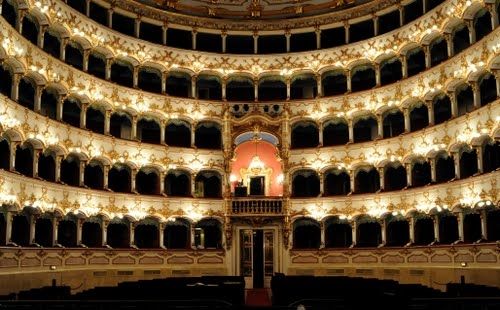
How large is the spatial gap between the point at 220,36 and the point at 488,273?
95.2 feet

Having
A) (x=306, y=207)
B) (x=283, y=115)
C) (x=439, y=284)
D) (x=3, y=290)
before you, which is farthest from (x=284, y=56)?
(x=3, y=290)

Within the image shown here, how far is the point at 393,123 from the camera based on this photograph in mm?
45000

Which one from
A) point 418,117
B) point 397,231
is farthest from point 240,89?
point 397,231

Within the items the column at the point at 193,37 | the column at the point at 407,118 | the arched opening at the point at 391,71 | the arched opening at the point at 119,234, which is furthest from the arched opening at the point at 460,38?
the arched opening at the point at 119,234

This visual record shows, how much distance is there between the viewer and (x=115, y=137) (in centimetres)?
4316

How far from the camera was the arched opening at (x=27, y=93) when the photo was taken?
3381 cm

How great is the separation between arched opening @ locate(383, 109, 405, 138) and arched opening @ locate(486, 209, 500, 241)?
1225 cm

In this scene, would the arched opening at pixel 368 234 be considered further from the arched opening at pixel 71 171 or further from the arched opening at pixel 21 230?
the arched opening at pixel 21 230

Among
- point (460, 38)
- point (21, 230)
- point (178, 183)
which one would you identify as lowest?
point (21, 230)

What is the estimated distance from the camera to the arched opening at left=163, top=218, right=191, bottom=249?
45.9 meters

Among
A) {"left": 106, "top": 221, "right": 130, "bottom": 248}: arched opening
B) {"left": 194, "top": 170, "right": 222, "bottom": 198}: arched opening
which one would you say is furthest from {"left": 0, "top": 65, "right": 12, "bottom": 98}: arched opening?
{"left": 194, "top": 170, "right": 222, "bottom": 198}: arched opening

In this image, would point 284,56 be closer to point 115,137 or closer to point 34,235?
point 115,137

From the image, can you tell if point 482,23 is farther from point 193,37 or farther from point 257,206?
point 193,37

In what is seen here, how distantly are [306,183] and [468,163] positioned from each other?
47.3 feet
